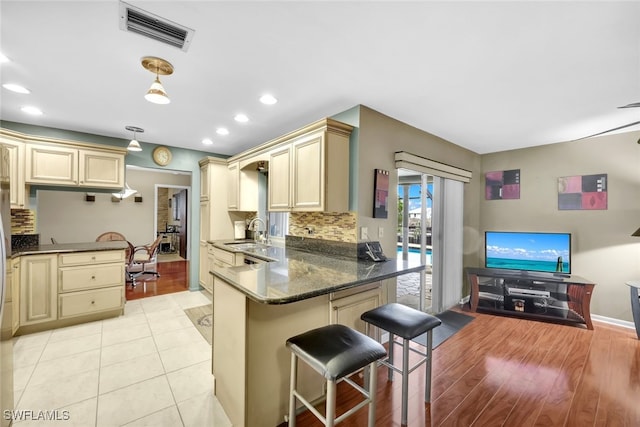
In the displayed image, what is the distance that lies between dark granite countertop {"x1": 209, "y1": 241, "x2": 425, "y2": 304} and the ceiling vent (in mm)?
1502

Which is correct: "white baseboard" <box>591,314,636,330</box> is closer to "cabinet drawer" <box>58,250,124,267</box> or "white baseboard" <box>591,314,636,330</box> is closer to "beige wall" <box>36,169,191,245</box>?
"beige wall" <box>36,169,191,245</box>

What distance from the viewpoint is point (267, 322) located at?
5.27 feet

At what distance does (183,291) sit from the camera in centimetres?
453

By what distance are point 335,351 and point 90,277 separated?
3.43m

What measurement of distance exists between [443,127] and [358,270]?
2.17m

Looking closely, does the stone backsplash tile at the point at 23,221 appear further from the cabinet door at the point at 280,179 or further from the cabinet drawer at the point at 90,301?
the cabinet door at the point at 280,179

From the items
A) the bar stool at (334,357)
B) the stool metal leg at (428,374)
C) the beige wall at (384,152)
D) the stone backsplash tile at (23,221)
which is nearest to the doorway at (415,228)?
the beige wall at (384,152)

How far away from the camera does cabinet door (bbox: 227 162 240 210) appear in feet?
13.5

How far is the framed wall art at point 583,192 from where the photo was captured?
134 inches

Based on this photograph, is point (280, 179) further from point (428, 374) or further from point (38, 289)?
point (38, 289)

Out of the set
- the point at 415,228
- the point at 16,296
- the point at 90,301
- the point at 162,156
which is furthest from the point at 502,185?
the point at 16,296

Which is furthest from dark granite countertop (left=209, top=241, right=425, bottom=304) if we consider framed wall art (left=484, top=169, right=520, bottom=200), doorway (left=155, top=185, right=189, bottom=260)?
doorway (left=155, top=185, right=189, bottom=260)

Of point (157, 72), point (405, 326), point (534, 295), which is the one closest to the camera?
point (405, 326)

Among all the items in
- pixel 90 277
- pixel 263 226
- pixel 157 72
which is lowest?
pixel 90 277
